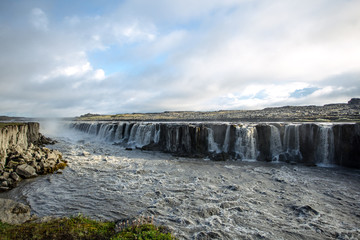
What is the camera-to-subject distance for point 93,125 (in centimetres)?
5062

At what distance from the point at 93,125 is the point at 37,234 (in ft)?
158

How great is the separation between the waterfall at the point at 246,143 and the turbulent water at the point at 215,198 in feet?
17.0

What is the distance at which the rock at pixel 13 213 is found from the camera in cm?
789

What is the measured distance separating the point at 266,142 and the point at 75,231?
24.0m

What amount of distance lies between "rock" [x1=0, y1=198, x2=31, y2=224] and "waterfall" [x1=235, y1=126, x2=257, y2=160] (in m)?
22.1

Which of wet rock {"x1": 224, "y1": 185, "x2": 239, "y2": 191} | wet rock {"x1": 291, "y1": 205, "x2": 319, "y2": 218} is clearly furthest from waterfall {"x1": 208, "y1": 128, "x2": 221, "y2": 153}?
wet rock {"x1": 291, "y1": 205, "x2": 319, "y2": 218}

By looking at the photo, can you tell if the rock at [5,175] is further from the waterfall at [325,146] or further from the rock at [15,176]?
the waterfall at [325,146]

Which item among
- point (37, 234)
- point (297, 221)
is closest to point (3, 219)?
point (37, 234)

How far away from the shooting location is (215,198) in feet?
40.2

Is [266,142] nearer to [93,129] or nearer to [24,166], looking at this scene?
[24,166]

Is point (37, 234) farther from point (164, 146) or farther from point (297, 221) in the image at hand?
point (164, 146)

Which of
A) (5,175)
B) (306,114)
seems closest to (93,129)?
(5,175)

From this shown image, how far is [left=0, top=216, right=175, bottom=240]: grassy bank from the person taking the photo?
238 inches

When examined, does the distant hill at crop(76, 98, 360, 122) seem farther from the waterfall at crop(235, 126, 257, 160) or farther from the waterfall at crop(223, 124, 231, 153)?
the waterfall at crop(223, 124, 231, 153)
